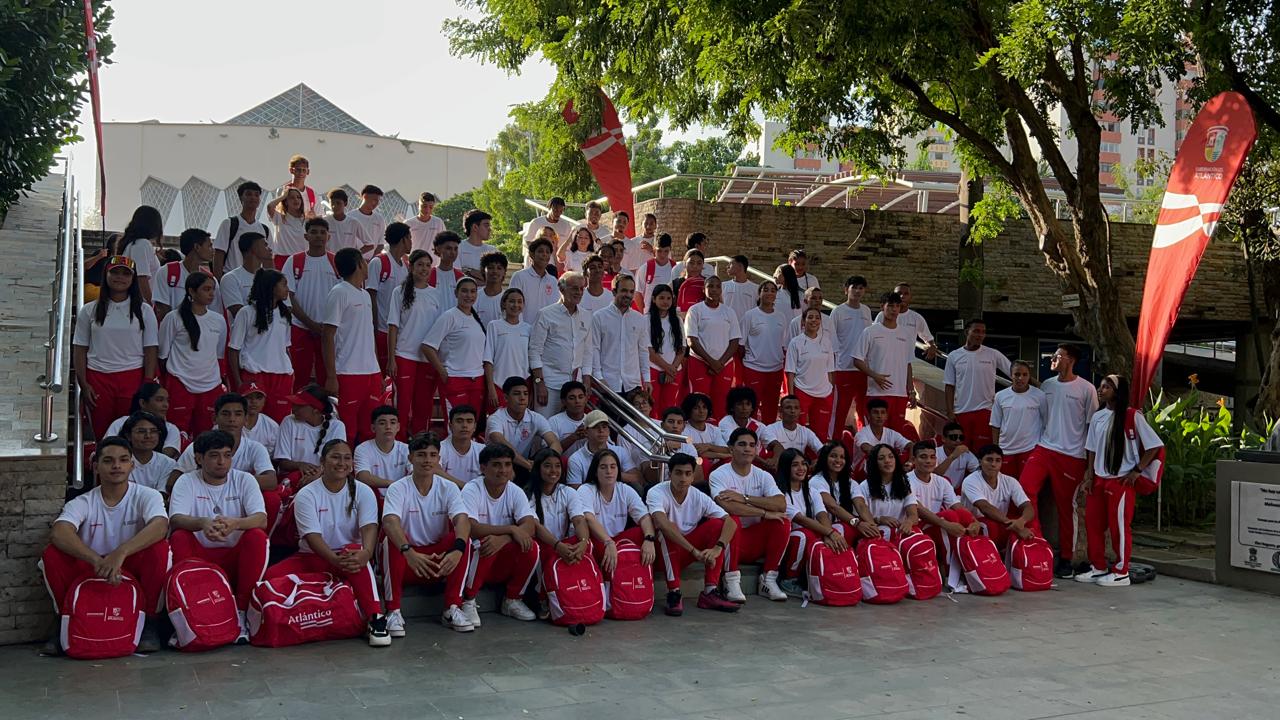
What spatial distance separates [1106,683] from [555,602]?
11.3 feet

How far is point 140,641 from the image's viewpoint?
698 cm

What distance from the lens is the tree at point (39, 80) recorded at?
10820mm

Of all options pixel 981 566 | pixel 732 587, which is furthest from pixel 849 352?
pixel 732 587

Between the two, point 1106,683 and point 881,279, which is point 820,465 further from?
point 881,279

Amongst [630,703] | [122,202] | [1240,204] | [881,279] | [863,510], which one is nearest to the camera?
[630,703]

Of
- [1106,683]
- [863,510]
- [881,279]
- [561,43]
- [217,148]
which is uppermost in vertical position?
[217,148]

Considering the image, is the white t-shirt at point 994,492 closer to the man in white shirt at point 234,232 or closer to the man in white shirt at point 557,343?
the man in white shirt at point 557,343

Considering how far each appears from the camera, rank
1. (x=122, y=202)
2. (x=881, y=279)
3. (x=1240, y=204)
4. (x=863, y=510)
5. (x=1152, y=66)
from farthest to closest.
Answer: (x=122, y=202), (x=881, y=279), (x=1240, y=204), (x=1152, y=66), (x=863, y=510)

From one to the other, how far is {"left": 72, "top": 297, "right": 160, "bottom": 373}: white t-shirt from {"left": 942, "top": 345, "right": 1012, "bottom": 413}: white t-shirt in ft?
24.5

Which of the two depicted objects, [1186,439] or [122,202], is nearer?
[1186,439]

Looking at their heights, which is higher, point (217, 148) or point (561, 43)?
point (217, 148)

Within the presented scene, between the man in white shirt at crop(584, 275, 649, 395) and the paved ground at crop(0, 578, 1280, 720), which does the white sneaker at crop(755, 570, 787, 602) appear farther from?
the man in white shirt at crop(584, 275, 649, 395)

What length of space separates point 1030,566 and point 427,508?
517 centimetres

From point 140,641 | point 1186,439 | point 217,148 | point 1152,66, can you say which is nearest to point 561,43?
point 1152,66
